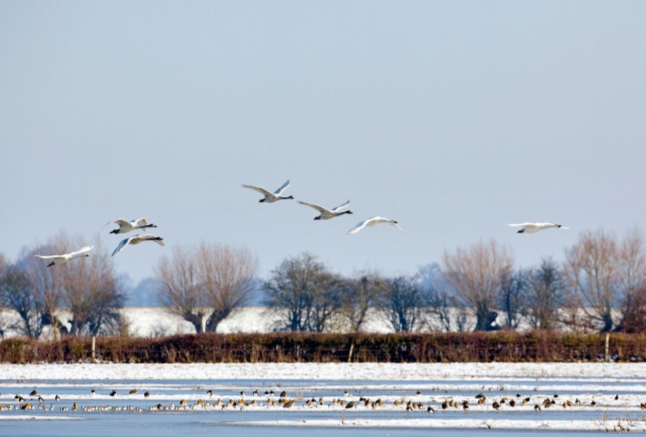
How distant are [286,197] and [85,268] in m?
55.5

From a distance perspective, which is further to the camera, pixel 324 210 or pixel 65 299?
pixel 65 299

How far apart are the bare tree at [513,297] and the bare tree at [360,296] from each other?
9.14 m

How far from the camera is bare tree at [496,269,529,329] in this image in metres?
73.9

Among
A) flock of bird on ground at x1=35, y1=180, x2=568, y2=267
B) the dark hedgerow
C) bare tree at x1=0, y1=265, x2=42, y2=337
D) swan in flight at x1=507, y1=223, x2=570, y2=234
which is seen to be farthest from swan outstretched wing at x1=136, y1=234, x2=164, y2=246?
bare tree at x1=0, y1=265, x2=42, y2=337

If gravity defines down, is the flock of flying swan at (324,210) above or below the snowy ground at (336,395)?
above

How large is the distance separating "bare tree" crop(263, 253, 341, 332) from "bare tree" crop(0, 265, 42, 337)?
62.9 feet

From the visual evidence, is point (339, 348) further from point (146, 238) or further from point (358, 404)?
point (146, 238)

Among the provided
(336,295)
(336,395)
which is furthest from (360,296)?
(336,395)

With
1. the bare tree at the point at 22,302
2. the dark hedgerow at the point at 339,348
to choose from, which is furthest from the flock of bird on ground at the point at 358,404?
the bare tree at the point at 22,302

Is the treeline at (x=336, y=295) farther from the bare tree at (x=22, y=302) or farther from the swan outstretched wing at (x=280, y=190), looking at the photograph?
the swan outstretched wing at (x=280, y=190)

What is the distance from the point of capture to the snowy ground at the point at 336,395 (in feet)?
70.4

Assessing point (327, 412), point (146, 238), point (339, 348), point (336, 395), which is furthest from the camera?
point (339, 348)

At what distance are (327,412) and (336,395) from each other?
450cm

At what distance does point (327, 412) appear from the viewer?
77.7 ft
